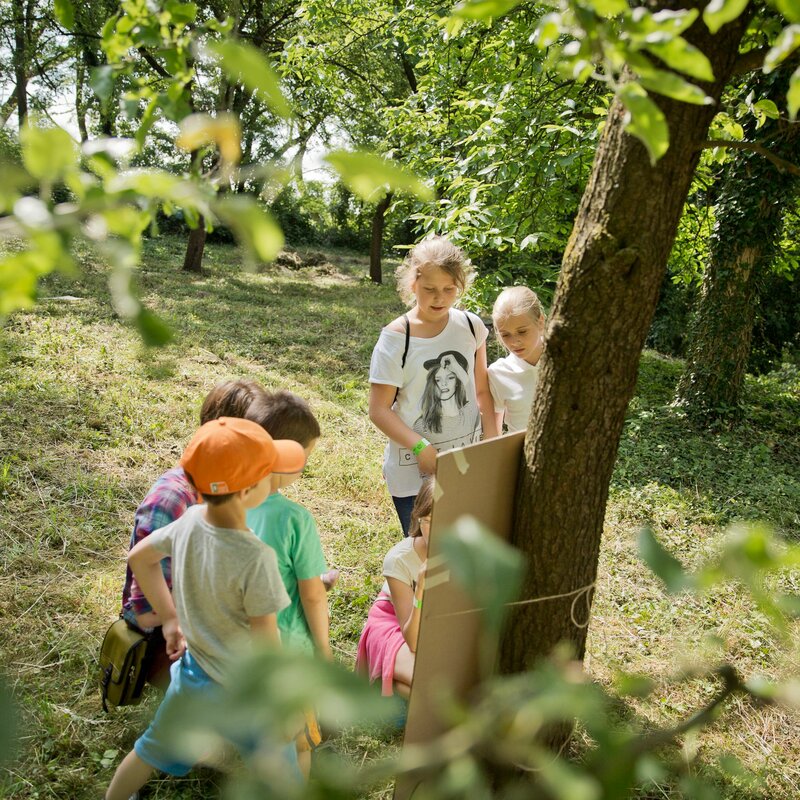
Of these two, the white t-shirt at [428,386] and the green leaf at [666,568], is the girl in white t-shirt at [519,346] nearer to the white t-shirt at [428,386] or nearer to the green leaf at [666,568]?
the white t-shirt at [428,386]

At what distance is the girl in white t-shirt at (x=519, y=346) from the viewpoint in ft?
9.20

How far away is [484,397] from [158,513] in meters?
1.43

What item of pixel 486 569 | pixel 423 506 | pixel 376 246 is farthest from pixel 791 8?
pixel 376 246

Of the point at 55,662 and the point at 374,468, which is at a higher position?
the point at 374,468

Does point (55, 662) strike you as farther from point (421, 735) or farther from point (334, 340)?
point (334, 340)

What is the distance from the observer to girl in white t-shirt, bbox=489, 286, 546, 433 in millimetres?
2803

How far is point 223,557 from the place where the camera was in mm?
1708

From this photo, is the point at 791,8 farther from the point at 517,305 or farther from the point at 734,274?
the point at 734,274

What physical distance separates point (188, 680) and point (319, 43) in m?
8.80

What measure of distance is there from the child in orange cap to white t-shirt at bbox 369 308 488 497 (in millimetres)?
918

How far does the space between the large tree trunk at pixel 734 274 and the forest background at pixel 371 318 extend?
24mm

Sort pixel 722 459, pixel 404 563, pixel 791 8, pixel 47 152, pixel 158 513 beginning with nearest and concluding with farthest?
1. pixel 47 152
2. pixel 791 8
3. pixel 158 513
4. pixel 404 563
5. pixel 722 459

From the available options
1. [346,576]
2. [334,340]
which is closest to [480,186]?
[346,576]

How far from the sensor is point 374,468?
5.14 meters
